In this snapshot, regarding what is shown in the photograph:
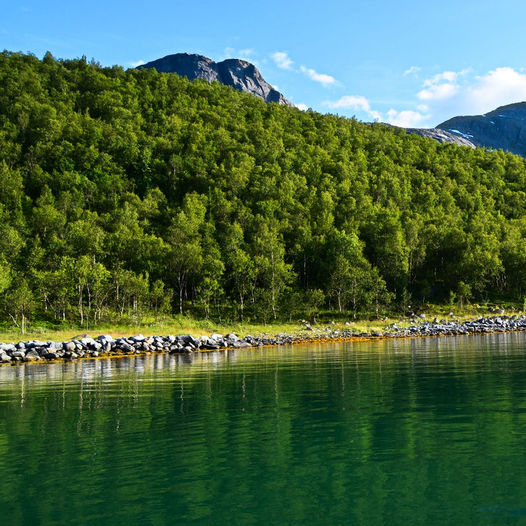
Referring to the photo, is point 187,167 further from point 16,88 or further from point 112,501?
point 112,501

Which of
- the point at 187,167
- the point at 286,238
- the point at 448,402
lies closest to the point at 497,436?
the point at 448,402

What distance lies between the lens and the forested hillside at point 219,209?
8944 centimetres

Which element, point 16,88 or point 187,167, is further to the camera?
point 16,88

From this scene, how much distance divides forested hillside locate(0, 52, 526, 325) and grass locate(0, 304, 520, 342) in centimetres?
423

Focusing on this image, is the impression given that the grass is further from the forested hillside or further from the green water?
the green water

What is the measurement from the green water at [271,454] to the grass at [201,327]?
130ft

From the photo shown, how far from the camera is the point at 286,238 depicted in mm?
124000

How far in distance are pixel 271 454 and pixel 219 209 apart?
385 ft

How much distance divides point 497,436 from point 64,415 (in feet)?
40.1

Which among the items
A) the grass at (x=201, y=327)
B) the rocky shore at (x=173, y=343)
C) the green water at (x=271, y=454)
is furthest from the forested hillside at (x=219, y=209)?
the green water at (x=271, y=454)

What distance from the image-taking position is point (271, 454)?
410 inches

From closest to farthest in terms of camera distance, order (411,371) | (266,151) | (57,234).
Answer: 1. (411,371)
2. (57,234)
3. (266,151)

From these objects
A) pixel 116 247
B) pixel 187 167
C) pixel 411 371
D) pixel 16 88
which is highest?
pixel 16 88

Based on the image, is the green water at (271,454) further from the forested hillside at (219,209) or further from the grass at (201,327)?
the forested hillside at (219,209)
